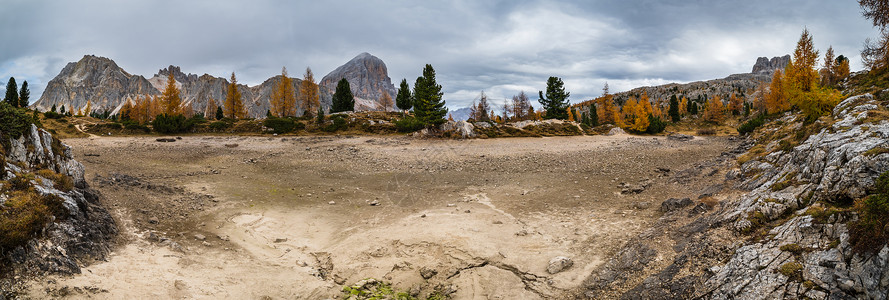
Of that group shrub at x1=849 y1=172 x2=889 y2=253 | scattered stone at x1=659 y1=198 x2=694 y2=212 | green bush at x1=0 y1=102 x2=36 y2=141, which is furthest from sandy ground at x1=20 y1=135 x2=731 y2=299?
shrub at x1=849 y1=172 x2=889 y2=253

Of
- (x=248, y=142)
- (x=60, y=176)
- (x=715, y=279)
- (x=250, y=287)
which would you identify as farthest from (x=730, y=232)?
(x=248, y=142)

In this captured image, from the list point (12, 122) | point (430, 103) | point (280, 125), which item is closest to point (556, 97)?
point (430, 103)

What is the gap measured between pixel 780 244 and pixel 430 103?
4038 centimetres

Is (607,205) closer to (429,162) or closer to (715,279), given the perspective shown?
(715,279)

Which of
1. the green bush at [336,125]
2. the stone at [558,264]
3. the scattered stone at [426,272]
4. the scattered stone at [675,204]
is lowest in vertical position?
the scattered stone at [426,272]

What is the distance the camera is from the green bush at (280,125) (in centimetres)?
4562

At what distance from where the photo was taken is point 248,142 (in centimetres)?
3688

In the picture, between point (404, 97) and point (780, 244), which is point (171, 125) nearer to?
point (404, 97)

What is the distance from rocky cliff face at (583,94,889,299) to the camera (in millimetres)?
4883

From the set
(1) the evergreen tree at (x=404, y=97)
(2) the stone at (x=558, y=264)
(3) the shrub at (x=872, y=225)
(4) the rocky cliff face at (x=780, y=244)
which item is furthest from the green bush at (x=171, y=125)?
(3) the shrub at (x=872, y=225)

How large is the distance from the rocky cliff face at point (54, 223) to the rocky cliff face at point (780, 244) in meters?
10.3

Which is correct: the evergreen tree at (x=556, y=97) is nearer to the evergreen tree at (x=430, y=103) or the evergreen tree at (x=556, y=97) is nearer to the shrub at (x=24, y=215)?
the evergreen tree at (x=430, y=103)

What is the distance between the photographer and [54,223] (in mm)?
7551

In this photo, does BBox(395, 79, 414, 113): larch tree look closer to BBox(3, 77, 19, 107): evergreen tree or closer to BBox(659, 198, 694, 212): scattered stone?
BBox(659, 198, 694, 212): scattered stone
